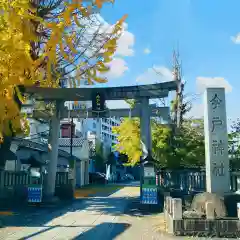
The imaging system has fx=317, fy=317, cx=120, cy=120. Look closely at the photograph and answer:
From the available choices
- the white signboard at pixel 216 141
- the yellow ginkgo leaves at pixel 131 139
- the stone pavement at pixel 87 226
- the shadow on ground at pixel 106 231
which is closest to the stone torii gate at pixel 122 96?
the yellow ginkgo leaves at pixel 131 139

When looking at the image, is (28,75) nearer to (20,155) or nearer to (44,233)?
(44,233)

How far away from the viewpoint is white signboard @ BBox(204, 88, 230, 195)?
1105 centimetres

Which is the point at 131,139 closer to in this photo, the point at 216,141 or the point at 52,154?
the point at 52,154

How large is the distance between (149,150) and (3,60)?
1383cm

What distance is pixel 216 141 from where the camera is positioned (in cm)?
1129

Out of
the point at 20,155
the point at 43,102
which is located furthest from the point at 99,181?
the point at 43,102

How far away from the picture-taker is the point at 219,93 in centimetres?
1162

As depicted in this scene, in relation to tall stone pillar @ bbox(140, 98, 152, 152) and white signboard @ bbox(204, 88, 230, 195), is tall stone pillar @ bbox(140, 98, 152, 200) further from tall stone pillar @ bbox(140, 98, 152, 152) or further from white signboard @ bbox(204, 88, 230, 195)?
white signboard @ bbox(204, 88, 230, 195)

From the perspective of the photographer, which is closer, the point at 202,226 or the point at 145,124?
the point at 202,226

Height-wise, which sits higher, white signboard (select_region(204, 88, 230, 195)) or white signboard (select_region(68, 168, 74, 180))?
white signboard (select_region(204, 88, 230, 195))

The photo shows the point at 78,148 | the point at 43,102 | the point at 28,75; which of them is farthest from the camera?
the point at 78,148

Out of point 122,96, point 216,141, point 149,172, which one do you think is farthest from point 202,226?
point 122,96

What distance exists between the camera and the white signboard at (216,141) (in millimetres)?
11055

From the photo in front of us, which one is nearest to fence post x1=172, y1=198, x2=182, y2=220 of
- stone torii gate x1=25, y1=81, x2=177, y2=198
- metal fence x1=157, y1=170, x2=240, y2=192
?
metal fence x1=157, y1=170, x2=240, y2=192
